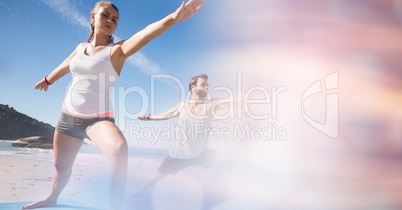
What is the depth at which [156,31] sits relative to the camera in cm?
189

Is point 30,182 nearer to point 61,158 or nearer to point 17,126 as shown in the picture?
point 61,158

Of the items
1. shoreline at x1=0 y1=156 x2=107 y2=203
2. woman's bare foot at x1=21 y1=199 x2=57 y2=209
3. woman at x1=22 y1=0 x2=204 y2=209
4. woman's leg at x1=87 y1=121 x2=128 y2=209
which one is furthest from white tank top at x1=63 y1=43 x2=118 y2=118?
shoreline at x1=0 y1=156 x2=107 y2=203

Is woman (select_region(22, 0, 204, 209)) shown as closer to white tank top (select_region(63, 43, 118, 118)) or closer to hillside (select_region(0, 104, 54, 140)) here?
white tank top (select_region(63, 43, 118, 118))

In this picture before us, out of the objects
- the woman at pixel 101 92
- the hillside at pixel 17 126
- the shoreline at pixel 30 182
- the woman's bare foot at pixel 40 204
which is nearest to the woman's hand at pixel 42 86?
the woman at pixel 101 92

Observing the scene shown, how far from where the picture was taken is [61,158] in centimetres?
251

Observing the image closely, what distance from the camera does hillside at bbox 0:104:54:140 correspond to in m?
18.4

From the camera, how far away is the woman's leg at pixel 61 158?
95.7 inches

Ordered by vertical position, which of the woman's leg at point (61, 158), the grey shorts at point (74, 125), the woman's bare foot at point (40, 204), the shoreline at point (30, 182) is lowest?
the shoreline at point (30, 182)

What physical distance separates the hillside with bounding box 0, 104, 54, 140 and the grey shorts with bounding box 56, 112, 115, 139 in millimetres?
17379

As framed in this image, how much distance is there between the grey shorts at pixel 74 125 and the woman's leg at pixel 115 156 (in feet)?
0.56

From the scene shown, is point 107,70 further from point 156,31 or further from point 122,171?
point 122,171

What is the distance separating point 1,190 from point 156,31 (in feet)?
11.1

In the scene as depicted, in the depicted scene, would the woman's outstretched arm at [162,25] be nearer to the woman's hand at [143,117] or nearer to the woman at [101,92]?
the woman at [101,92]

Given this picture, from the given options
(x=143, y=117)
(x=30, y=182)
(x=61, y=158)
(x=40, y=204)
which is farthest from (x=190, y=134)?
(x=30, y=182)
